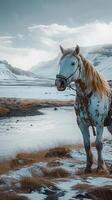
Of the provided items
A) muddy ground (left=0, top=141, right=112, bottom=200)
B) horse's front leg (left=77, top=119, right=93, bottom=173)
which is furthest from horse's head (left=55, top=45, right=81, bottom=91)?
muddy ground (left=0, top=141, right=112, bottom=200)

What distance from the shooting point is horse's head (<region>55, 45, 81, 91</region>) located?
1075 cm

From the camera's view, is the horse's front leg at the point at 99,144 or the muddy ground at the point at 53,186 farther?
the horse's front leg at the point at 99,144

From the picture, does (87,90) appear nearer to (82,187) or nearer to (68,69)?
(68,69)

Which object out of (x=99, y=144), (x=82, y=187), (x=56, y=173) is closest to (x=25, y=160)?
(x=56, y=173)

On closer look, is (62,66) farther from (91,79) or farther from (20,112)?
(20,112)

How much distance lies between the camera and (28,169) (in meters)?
12.4

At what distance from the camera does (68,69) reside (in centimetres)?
1100

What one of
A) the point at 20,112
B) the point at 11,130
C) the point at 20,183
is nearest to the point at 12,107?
the point at 20,112

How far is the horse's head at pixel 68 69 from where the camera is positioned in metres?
10.8

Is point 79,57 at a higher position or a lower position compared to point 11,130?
higher

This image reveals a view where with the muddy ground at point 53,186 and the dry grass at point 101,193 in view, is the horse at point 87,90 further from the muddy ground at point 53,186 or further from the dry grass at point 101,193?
the dry grass at point 101,193

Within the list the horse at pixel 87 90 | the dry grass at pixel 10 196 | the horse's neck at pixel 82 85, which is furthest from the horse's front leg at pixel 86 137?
the dry grass at pixel 10 196

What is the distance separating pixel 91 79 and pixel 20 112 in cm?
4314

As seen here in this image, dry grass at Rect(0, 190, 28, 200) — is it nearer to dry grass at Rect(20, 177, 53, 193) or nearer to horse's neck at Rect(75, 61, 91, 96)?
dry grass at Rect(20, 177, 53, 193)
